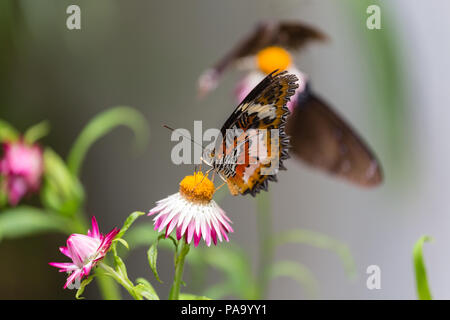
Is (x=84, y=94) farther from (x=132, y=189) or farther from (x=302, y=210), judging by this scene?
(x=302, y=210)

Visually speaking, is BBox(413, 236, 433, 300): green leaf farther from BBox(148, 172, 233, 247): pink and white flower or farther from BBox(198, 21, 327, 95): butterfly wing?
BBox(198, 21, 327, 95): butterfly wing

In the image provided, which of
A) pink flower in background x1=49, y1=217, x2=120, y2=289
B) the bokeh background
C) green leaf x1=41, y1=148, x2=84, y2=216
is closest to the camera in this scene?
pink flower in background x1=49, y1=217, x2=120, y2=289

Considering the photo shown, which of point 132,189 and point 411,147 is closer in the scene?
point 411,147

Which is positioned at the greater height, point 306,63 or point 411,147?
point 306,63

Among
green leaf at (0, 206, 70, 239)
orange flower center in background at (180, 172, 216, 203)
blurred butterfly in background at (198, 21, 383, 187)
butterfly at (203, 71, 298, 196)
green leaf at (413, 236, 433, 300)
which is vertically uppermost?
blurred butterfly in background at (198, 21, 383, 187)

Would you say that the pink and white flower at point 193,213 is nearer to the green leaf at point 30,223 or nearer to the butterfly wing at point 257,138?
the butterfly wing at point 257,138

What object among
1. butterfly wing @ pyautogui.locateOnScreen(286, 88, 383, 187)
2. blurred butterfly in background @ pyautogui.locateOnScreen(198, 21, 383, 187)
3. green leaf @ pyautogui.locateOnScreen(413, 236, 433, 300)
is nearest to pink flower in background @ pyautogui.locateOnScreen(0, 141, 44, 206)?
blurred butterfly in background @ pyautogui.locateOnScreen(198, 21, 383, 187)
